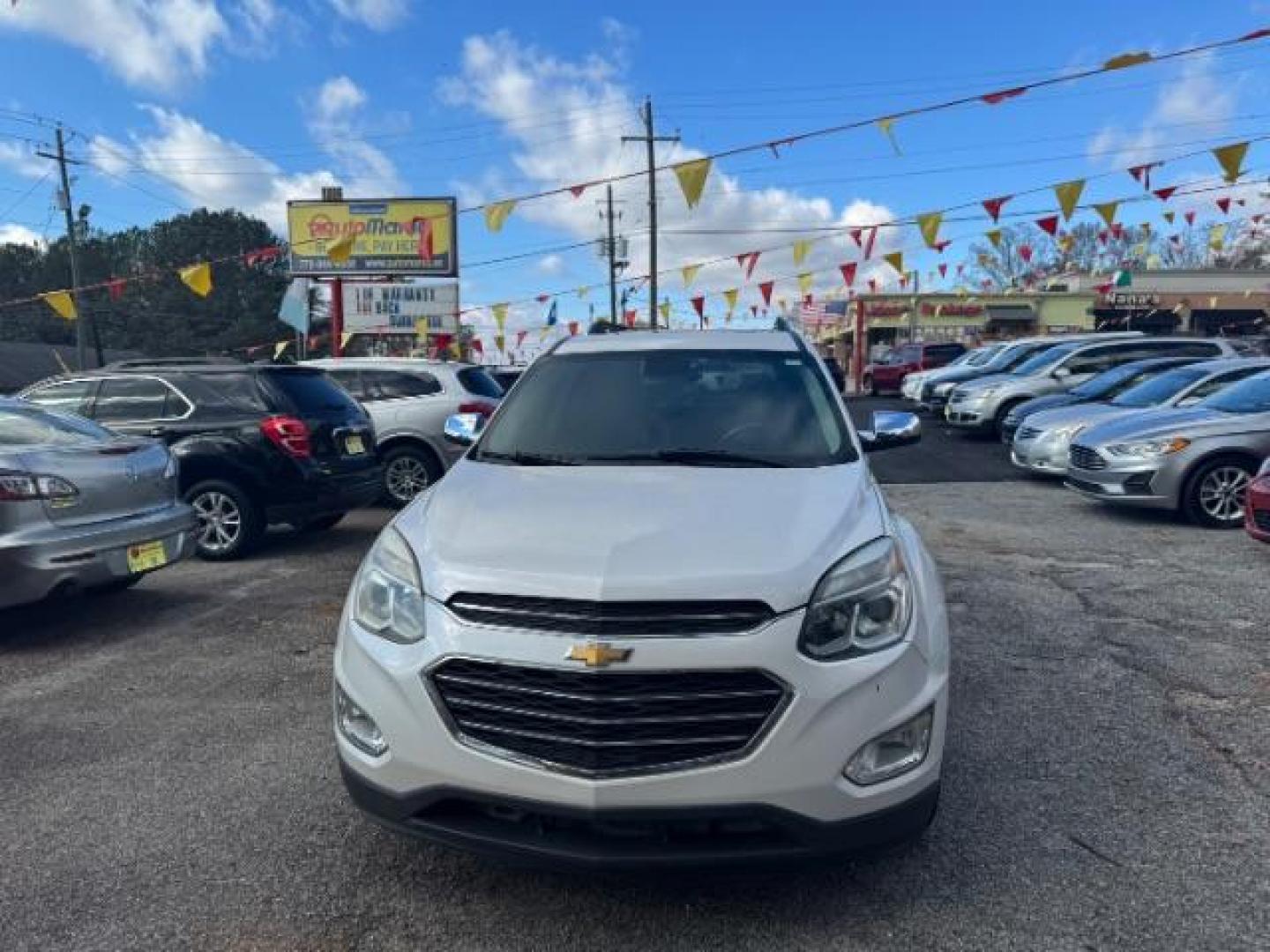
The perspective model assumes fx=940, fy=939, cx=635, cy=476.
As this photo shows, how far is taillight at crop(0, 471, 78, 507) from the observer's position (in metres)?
4.99

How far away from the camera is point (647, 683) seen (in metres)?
2.42

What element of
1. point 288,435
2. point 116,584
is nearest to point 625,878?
point 116,584

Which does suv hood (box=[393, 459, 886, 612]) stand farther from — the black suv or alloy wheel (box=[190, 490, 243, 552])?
alloy wheel (box=[190, 490, 243, 552])

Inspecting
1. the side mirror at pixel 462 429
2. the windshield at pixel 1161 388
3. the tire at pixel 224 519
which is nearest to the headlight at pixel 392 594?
the side mirror at pixel 462 429

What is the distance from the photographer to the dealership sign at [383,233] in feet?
81.1

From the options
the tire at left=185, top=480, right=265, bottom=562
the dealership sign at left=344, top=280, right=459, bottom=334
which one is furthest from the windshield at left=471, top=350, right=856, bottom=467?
the dealership sign at left=344, top=280, right=459, bottom=334

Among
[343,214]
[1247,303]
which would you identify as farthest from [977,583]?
[1247,303]

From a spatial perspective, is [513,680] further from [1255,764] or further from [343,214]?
[343,214]

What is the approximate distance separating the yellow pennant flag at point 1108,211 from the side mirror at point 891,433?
12845mm

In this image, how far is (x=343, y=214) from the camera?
24906 mm

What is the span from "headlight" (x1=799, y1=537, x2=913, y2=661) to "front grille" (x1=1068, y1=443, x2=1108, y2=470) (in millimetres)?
6859

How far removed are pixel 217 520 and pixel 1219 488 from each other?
856cm

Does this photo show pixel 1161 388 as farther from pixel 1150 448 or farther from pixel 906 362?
pixel 906 362

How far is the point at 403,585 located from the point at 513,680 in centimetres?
51
